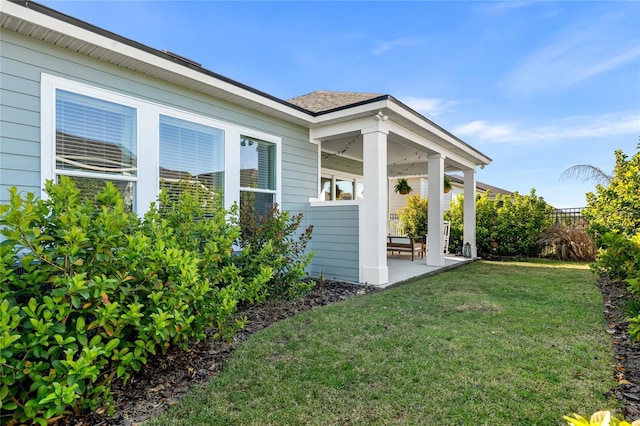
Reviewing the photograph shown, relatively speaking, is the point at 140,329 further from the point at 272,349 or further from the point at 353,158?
the point at 353,158

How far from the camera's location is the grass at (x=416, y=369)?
7.13ft

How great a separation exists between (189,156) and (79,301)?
11.2 feet

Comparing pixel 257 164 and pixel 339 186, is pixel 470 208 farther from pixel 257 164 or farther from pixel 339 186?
pixel 257 164

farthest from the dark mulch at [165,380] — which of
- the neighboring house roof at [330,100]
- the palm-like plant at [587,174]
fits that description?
the palm-like plant at [587,174]

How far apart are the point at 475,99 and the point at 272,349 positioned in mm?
12008

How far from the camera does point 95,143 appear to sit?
13.3 ft

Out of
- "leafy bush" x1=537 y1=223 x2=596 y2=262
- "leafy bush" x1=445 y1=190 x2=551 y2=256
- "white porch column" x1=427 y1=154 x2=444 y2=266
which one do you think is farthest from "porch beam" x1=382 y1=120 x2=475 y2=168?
A: "leafy bush" x1=537 y1=223 x2=596 y2=262

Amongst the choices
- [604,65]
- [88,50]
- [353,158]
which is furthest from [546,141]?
[88,50]

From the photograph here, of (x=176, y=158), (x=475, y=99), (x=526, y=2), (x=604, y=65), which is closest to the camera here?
(x=176, y=158)

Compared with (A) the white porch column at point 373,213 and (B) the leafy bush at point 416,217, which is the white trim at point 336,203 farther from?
(B) the leafy bush at point 416,217

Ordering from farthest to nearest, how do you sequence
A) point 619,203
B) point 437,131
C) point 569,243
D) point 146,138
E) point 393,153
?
1. point 569,243
2. point 393,153
3. point 437,131
4. point 619,203
5. point 146,138

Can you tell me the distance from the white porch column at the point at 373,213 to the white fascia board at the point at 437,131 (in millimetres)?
448

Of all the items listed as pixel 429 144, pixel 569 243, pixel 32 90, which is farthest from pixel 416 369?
pixel 569 243

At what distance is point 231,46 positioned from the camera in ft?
25.9
